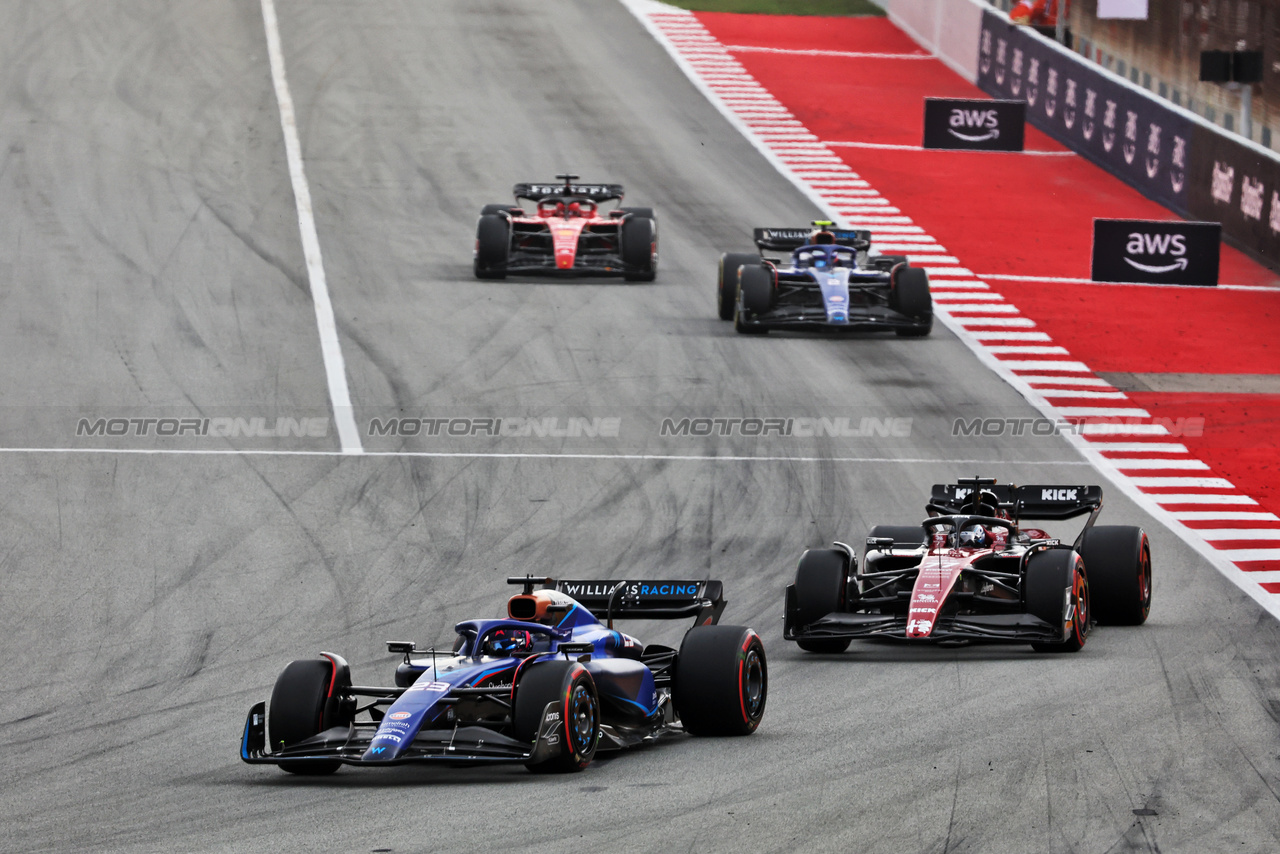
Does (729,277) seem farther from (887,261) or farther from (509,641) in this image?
(509,641)

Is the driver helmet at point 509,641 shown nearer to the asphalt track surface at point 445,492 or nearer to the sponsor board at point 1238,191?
the asphalt track surface at point 445,492

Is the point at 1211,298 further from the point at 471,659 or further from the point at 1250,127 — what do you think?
the point at 471,659

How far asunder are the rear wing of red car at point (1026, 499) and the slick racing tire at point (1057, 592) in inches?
59.7

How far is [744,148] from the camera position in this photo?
3906 centimetres

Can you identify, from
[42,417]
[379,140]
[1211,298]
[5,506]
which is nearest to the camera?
[5,506]

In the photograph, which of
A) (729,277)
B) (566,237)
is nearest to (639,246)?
(566,237)

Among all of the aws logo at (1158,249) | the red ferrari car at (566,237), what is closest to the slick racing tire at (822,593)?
the aws logo at (1158,249)

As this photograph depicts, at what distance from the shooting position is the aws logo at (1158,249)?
27.3m

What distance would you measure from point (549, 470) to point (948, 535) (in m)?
6.74

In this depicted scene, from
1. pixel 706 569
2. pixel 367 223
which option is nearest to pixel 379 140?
pixel 367 223

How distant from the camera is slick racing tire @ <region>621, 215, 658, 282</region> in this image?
97.7 ft

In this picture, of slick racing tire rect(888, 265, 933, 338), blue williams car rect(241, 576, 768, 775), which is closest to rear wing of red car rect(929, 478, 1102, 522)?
blue williams car rect(241, 576, 768, 775)

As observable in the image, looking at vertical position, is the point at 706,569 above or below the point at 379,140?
below

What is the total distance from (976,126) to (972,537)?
748 inches
